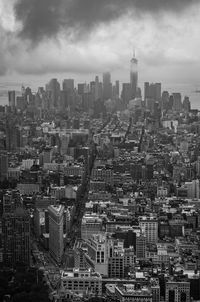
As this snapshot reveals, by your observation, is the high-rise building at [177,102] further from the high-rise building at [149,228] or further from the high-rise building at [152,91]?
the high-rise building at [149,228]

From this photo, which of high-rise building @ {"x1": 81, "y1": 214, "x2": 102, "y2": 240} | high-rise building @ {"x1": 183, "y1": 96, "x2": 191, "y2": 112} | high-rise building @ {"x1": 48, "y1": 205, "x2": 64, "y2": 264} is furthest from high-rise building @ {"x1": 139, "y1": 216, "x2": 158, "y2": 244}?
high-rise building @ {"x1": 183, "y1": 96, "x2": 191, "y2": 112}

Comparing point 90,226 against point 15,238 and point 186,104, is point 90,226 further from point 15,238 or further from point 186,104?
point 186,104

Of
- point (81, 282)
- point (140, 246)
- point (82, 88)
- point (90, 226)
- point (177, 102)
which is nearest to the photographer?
point (81, 282)

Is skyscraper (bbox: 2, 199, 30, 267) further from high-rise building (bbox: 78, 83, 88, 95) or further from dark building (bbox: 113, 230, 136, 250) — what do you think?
high-rise building (bbox: 78, 83, 88, 95)

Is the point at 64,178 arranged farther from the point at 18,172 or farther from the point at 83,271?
the point at 83,271

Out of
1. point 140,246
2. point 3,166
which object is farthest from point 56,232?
point 3,166
